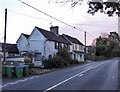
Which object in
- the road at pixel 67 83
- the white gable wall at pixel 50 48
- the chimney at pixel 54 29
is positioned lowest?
the road at pixel 67 83

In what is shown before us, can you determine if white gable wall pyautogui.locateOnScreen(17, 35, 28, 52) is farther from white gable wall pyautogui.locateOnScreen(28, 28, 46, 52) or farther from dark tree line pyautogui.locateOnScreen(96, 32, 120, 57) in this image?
dark tree line pyautogui.locateOnScreen(96, 32, 120, 57)

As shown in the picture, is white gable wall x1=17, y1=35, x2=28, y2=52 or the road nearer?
the road

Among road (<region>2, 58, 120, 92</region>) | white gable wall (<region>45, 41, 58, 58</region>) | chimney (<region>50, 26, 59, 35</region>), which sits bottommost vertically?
road (<region>2, 58, 120, 92</region>)

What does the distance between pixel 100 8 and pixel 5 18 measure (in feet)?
76.2

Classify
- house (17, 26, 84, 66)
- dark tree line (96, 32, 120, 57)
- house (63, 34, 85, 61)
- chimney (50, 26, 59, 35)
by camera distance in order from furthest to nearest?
1. dark tree line (96, 32, 120, 57)
2. house (63, 34, 85, 61)
3. chimney (50, 26, 59, 35)
4. house (17, 26, 84, 66)

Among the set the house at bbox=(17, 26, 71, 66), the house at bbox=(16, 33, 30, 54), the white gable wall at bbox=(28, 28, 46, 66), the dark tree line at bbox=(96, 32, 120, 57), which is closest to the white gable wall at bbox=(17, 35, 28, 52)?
the house at bbox=(16, 33, 30, 54)

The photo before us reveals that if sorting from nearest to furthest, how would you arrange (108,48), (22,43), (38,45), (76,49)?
(38,45), (22,43), (76,49), (108,48)

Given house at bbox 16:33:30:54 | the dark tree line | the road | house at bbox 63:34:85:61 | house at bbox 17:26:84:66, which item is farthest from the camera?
the dark tree line

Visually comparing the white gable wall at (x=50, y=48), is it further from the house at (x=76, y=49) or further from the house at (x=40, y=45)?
the house at (x=76, y=49)

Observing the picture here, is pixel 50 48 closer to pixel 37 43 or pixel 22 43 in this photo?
pixel 37 43

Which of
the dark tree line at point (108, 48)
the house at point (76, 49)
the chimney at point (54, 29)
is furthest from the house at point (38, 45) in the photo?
the dark tree line at point (108, 48)

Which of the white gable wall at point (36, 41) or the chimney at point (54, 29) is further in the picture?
the chimney at point (54, 29)

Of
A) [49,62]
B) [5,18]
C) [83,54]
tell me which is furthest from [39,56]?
[83,54]

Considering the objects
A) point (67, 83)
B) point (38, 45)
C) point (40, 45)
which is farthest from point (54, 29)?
point (67, 83)
